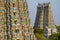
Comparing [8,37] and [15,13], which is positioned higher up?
[15,13]

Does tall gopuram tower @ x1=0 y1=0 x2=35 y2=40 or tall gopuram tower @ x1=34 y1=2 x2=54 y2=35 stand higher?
tall gopuram tower @ x1=0 y1=0 x2=35 y2=40

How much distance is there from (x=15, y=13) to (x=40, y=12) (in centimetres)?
7681

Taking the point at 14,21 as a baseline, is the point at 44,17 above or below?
below

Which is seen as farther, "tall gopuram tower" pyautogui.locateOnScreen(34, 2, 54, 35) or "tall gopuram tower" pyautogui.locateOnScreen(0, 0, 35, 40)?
"tall gopuram tower" pyautogui.locateOnScreen(34, 2, 54, 35)

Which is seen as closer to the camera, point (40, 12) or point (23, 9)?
point (23, 9)

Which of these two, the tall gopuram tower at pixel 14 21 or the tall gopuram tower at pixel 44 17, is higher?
the tall gopuram tower at pixel 14 21

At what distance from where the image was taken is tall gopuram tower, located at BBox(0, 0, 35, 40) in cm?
2058

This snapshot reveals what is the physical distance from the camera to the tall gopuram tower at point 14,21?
20.6 meters

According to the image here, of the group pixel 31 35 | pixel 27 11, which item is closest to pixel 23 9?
pixel 27 11

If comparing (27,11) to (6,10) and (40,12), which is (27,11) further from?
(40,12)

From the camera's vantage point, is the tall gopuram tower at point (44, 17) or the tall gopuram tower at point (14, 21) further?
the tall gopuram tower at point (44, 17)

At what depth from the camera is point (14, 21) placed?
829 inches

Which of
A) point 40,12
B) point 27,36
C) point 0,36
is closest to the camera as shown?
point 0,36

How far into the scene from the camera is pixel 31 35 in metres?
21.8
